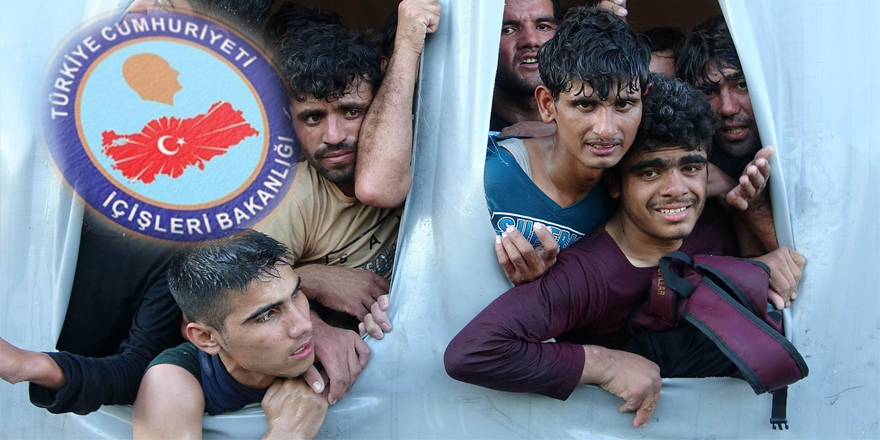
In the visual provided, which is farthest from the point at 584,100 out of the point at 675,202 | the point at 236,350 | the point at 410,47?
the point at 236,350

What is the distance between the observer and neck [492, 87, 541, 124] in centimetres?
280

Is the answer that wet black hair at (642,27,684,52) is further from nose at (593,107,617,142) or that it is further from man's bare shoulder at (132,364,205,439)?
man's bare shoulder at (132,364,205,439)

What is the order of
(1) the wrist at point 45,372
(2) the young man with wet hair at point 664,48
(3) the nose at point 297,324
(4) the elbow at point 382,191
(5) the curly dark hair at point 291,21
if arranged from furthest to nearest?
1. (2) the young man with wet hair at point 664,48
2. (5) the curly dark hair at point 291,21
3. (4) the elbow at point 382,191
4. (3) the nose at point 297,324
5. (1) the wrist at point 45,372

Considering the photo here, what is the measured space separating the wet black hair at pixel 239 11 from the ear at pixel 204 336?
2.87 ft

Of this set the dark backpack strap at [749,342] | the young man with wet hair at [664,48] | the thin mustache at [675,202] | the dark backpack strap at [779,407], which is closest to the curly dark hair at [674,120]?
the thin mustache at [675,202]

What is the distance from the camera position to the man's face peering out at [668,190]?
2.06 m

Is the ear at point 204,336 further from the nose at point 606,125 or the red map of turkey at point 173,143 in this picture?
the nose at point 606,125

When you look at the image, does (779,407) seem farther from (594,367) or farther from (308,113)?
(308,113)

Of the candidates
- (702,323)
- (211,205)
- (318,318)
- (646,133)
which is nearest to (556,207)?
(646,133)

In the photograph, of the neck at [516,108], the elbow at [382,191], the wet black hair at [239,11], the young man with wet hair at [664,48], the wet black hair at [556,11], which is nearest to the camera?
the elbow at [382,191]

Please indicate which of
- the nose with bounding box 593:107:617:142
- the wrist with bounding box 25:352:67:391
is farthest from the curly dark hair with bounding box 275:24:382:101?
the wrist with bounding box 25:352:67:391

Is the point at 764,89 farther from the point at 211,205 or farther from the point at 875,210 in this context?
the point at 211,205

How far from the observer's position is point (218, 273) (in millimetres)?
1958

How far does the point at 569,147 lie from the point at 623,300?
38 cm
